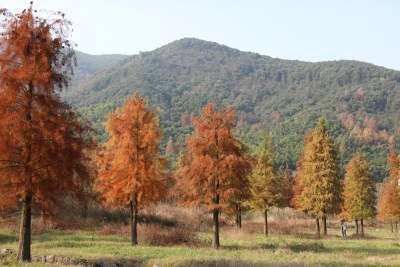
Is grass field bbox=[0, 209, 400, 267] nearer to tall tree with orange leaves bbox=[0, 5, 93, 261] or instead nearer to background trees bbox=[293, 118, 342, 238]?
tall tree with orange leaves bbox=[0, 5, 93, 261]

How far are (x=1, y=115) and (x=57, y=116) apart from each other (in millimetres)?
2244

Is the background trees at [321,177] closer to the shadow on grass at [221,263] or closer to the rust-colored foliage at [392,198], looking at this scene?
the rust-colored foliage at [392,198]

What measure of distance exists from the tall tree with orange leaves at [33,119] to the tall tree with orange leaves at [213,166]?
12.9 meters

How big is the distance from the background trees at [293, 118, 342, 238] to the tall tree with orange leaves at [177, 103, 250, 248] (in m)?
20.4

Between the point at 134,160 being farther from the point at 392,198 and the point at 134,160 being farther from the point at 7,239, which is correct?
the point at 392,198

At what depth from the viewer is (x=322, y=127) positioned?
167ft

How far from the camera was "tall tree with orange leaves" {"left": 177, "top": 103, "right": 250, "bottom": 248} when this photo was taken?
30.7 m

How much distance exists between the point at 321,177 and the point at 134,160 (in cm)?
2657

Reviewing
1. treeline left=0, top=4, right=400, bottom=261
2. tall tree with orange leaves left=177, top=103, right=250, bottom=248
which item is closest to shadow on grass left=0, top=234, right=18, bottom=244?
treeline left=0, top=4, right=400, bottom=261

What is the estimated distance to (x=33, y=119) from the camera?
18.6 m

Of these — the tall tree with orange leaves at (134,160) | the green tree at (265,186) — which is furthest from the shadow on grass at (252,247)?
the green tree at (265,186)

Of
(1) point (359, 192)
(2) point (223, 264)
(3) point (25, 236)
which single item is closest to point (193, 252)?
(2) point (223, 264)

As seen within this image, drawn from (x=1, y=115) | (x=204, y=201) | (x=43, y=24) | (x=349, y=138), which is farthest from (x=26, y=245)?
(x=349, y=138)

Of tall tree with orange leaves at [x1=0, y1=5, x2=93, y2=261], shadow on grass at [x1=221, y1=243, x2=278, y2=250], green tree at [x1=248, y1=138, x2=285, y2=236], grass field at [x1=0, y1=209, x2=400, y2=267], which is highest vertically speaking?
tall tree with orange leaves at [x1=0, y1=5, x2=93, y2=261]
